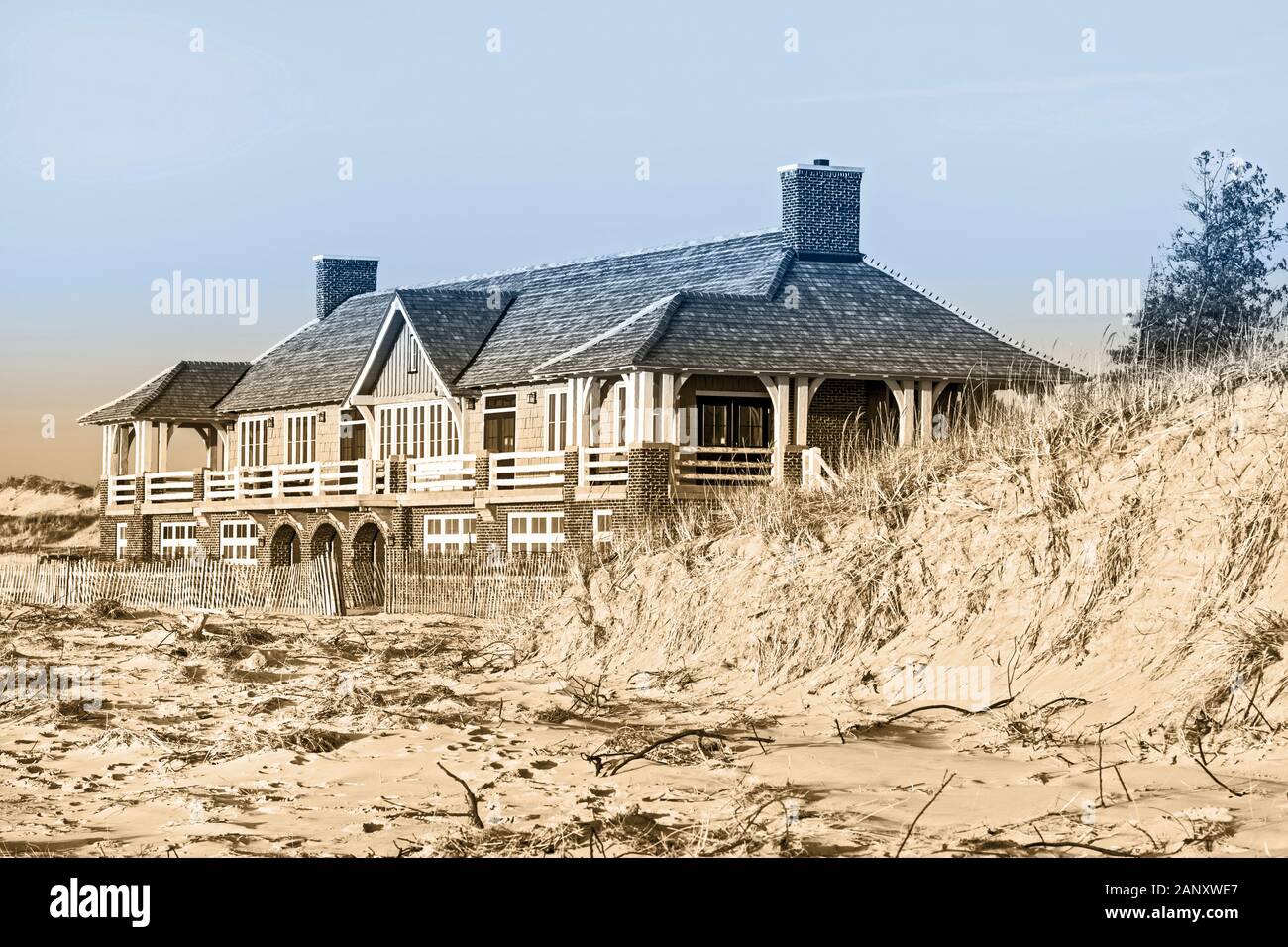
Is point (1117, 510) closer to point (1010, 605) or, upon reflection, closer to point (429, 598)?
point (1010, 605)

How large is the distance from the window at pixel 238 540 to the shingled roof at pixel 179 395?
4.47 meters

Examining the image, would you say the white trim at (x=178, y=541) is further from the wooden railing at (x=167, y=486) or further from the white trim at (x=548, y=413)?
the white trim at (x=548, y=413)

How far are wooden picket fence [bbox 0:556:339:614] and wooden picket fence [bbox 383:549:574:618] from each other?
1503 mm

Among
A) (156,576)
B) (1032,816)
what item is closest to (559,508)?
(156,576)

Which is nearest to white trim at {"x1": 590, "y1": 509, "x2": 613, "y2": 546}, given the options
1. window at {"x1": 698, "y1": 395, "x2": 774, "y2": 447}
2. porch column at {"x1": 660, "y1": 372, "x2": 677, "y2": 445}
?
porch column at {"x1": 660, "y1": 372, "x2": 677, "y2": 445}

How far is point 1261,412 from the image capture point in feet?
51.9

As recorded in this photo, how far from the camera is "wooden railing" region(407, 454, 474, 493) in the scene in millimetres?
38312

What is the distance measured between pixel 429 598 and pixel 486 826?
73.0 ft

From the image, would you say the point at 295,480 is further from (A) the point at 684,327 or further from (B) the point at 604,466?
(A) the point at 684,327

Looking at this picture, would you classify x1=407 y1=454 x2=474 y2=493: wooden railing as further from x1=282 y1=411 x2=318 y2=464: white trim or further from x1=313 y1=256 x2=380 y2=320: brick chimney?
x1=313 y1=256 x2=380 y2=320: brick chimney

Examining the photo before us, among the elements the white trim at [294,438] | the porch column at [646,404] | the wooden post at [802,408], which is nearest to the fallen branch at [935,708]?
the porch column at [646,404]

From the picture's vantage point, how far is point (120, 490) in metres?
52.7

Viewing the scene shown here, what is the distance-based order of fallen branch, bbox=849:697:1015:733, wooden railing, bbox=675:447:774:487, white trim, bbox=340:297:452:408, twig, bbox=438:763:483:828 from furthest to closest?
1. white trim, bbox=340:297:452:408
2. wooden railing, bbox=675:447:774:487
3. fallen branch, bbox=849:697:1015:733
4. twig, bbox=438:763:483:828

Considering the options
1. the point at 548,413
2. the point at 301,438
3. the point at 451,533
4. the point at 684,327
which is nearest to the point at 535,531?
the point at 451,533
